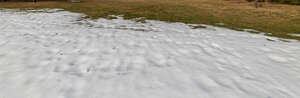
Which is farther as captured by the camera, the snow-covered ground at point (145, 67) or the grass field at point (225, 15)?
the grass field at point (225, 15)

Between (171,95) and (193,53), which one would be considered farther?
(193,53)

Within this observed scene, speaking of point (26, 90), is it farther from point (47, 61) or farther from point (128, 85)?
point (128, 85)

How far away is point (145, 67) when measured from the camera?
360 centimetres

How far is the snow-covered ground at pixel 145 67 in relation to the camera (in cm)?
271

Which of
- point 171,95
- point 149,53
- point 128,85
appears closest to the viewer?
point 171,95

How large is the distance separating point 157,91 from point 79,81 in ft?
4.28

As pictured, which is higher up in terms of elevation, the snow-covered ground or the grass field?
the grass field

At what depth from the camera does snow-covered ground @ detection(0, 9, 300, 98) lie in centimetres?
271

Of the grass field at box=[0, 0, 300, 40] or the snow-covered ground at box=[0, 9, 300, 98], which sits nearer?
the snow-covered ground at box=[0, 9, 300, 98]

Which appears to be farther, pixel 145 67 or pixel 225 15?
pixel 225 15

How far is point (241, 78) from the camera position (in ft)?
10.4

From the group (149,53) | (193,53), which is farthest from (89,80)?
(193,53)

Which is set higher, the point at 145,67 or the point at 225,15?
the point at 225,15

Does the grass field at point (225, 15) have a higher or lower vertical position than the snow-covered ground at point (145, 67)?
higher
